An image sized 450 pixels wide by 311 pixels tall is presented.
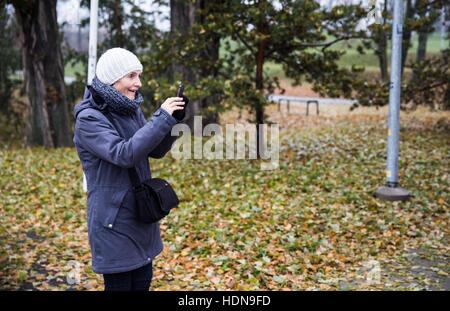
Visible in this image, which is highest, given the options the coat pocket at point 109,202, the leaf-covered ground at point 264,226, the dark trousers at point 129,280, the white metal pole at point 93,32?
the white metal pole at point 93,32

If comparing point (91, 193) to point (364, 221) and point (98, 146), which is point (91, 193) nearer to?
point (98, 146)

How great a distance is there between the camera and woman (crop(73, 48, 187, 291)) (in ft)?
10.3

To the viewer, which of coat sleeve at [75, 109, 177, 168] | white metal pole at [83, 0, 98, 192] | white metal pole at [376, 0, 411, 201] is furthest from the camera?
white metal pole at [376, 0, 411, 201]

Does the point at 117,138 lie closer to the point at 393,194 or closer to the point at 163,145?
the point at 163,145

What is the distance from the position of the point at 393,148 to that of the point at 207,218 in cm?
330

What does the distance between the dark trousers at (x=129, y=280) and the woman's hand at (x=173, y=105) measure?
106 cm

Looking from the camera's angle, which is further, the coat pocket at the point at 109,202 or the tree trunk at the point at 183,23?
the tree trunk at the point at 183,23

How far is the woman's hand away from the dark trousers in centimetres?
Result: 106

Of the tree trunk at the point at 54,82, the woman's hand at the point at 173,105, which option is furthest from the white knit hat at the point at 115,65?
the tree trunk at the point at 54,82

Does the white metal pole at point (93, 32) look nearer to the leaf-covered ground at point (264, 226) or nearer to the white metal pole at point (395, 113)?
the leaf-covered ground at point (264, 226)

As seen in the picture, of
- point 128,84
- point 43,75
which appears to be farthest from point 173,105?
point 43,75

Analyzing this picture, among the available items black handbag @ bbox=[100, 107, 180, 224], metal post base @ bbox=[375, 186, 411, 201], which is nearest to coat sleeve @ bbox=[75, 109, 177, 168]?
black handbag @ bbox=[100, 107, 180, 224]

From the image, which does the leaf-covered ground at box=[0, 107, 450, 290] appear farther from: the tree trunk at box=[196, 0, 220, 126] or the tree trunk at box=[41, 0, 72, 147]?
the tree trunk at box=[41, 0, 72, 147]

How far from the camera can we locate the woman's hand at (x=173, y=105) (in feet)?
10.2
